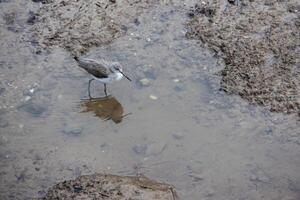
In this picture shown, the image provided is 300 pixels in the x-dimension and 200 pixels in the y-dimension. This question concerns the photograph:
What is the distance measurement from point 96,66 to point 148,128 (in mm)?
1353

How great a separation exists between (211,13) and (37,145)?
414 cm

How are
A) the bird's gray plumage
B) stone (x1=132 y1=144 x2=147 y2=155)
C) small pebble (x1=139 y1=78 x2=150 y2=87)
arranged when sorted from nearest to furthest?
stone (x1=132 y1=144 x2=147 y2=155), the bird's gray plumage, small pebble (x1=139 y1=78 x2=150 y2=87)

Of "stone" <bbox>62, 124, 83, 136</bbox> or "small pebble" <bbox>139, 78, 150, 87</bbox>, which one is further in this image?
"small pebble" <bbox>139, 78, 150, 87</bbox>

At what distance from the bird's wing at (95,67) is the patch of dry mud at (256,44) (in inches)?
75.5

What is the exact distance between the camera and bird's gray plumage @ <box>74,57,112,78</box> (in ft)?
27.8

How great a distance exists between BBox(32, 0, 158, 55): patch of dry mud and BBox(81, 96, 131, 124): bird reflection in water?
1085 mm

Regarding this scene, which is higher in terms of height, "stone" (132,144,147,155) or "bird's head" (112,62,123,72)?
"bird's head" (112,62,123,72)

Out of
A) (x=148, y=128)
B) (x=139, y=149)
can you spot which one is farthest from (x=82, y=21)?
(x=139, y=149)

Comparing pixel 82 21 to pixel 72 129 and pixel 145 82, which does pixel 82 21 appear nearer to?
pixel 145 82

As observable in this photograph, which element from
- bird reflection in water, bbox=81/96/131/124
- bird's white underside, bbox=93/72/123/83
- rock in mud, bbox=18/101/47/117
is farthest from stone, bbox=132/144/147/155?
rock in mud, bbox=18/101/47/117

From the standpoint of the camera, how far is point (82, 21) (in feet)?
32.5

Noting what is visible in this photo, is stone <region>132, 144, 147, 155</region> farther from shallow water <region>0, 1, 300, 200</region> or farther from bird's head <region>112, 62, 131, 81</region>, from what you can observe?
bird's head <region>112, 62, 131, 81</region>

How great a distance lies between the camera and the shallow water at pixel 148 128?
7566mm

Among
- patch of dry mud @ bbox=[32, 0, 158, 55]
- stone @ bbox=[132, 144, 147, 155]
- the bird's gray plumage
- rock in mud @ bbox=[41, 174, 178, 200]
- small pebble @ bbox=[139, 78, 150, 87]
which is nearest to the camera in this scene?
rock in mud @ bbox=[41, 174, 178, 200]
